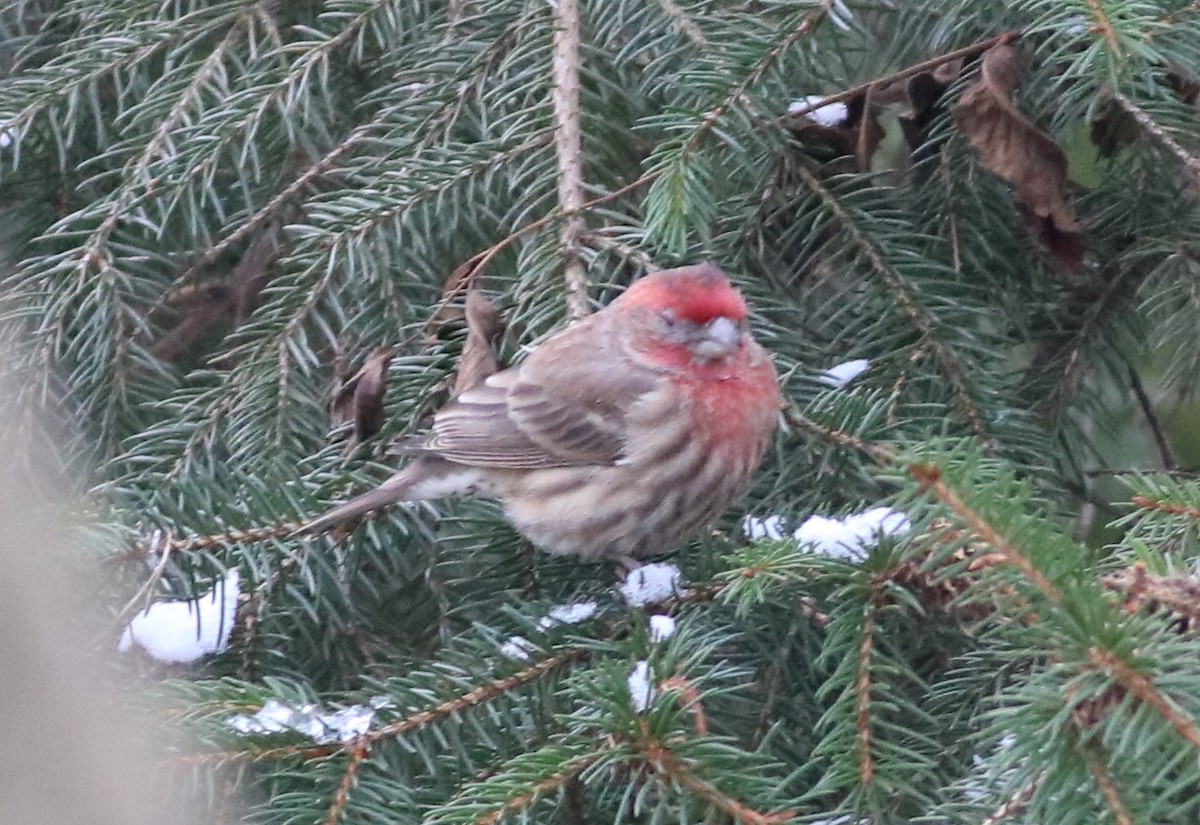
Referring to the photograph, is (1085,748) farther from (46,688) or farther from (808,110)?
(808,110)

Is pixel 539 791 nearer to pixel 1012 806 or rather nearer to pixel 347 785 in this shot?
pixel 347 785

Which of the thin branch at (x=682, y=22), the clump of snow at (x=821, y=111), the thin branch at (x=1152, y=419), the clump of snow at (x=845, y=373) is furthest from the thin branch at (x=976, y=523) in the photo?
the thin branch at (x=1152, y=419)

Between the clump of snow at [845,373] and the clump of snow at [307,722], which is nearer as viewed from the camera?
the clump of snow at [307,722]

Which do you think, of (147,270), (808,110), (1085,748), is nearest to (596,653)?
(1085,748)

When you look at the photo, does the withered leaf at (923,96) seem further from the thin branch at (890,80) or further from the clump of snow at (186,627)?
the clump of snow at (186,627)

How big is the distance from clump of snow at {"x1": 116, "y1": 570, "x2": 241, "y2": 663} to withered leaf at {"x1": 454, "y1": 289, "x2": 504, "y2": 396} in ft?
1.65

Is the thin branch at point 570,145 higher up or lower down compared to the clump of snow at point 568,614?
higher up

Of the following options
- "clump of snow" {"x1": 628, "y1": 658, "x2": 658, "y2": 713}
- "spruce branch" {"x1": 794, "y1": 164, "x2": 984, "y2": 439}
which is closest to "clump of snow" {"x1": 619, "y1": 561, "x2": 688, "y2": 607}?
"clump of snow" {"x1": 628, "y1": 658, "x2": 658, "y2": 713}

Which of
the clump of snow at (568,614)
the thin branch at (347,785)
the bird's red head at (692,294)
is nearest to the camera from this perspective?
the thin branch at (347,785)

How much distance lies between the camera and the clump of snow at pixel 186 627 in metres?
1.81

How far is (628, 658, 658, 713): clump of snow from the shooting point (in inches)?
59.1

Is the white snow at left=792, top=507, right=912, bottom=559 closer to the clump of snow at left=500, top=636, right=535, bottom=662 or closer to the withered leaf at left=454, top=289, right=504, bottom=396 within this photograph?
the clump of snow at left=500, top=636, right=535, bottom=662

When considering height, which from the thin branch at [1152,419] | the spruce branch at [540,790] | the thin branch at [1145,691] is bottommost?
the thin branch at [1152,419]

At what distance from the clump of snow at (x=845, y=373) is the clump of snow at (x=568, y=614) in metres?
0.53
